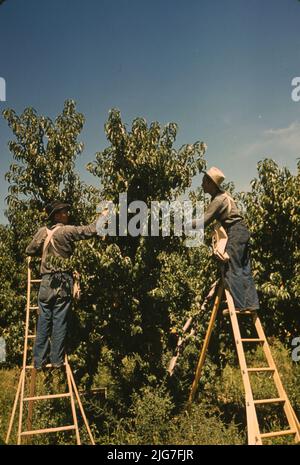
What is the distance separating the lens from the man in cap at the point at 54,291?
5.76 meters

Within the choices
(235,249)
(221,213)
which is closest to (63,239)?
(221,213)

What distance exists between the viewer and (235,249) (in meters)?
5.75

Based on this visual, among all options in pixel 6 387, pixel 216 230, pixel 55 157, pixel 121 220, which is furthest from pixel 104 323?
pixel 6 387

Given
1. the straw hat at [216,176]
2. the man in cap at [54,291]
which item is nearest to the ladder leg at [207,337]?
the straw hat at [216,176]

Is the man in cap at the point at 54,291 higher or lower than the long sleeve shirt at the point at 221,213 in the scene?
lower

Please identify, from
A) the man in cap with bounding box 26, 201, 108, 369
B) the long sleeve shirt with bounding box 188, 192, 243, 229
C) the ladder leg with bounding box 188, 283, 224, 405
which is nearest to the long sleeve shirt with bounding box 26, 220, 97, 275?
the man in cap with bounding box 26, 201, 108, 369

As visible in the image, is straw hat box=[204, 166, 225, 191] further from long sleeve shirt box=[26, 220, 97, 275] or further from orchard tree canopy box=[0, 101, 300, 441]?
long sleeve shirt box=[26, 220, 97, 275]

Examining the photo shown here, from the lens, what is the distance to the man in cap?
18.9 feet

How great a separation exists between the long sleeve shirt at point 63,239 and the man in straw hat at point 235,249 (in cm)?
173

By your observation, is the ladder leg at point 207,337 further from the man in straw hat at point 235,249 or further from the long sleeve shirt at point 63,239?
the long sleeve shirt at point 63,239

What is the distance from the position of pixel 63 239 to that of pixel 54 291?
0.85 meters

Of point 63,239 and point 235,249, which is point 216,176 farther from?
point 63,239

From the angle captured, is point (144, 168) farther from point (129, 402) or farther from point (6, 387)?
point (6, 387)
